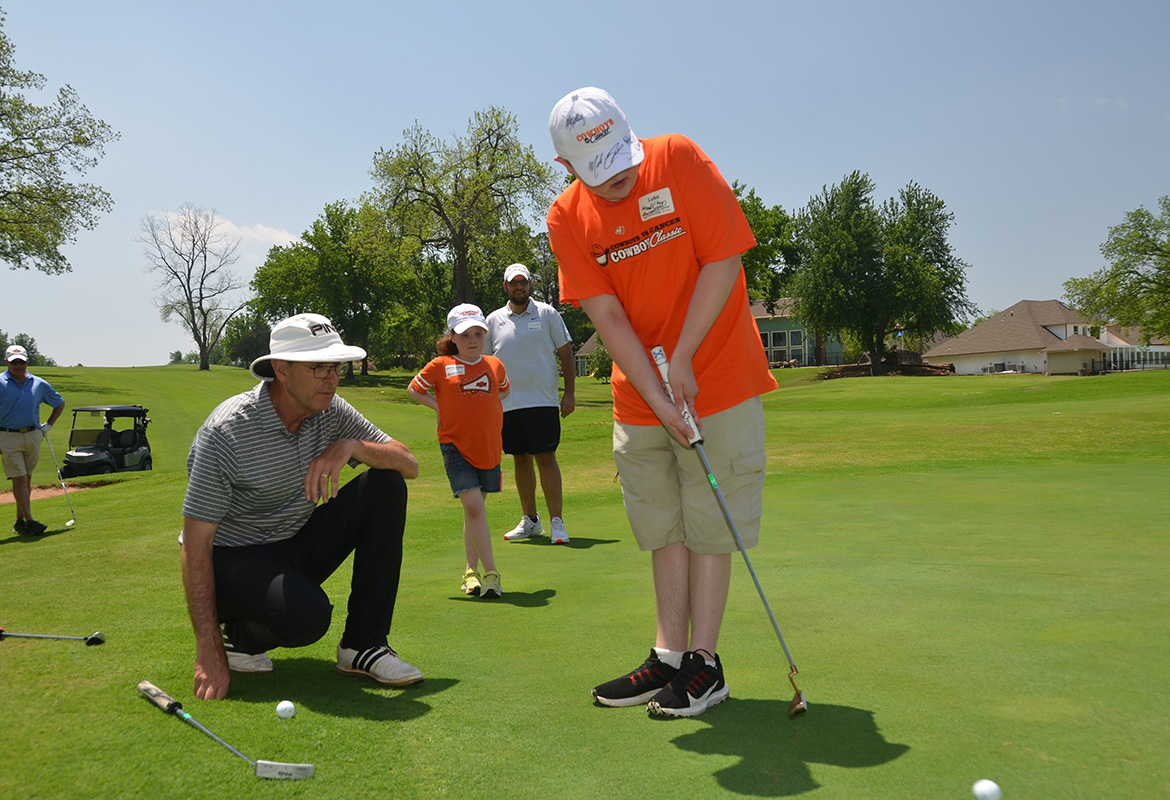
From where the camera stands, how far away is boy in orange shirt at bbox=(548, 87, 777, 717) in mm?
3156

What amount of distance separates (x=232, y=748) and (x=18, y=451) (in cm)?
1032

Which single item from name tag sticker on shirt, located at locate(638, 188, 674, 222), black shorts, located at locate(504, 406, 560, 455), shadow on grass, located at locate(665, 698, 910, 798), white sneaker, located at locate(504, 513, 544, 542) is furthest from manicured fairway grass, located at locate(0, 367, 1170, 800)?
name tag sticker on shirt, located at locate(638, 188, 674, 222)

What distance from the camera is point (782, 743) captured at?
260cm

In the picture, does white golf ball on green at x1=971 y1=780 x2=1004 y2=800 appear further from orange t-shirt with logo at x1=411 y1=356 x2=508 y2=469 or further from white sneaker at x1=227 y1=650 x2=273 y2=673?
orange t-shirt with logo at x1=411 y1=356 x2=508 y2=469

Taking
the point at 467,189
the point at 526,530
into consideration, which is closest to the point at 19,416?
the point at 526,530

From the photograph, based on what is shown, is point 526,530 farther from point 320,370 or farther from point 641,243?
point 641,243

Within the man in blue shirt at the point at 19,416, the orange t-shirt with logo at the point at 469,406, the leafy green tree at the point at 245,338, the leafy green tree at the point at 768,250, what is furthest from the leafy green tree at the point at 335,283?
the orange t-shirt with logo at the point at 469,406

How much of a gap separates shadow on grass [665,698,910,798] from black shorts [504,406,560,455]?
4.70 metres

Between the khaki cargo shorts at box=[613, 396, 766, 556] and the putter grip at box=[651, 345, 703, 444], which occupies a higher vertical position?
the putter grip at box=[651, 345, 703, 444]

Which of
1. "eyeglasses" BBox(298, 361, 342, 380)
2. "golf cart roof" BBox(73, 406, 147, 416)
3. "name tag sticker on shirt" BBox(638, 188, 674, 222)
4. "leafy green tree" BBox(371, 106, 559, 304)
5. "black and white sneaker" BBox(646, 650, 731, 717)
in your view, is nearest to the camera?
"black and white sneaker" BBox(646, 650, 731, 717)

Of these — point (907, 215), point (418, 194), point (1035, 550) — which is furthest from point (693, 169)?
point (907, 215)

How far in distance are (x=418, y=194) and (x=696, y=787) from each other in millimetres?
42021

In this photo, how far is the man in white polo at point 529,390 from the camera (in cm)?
760

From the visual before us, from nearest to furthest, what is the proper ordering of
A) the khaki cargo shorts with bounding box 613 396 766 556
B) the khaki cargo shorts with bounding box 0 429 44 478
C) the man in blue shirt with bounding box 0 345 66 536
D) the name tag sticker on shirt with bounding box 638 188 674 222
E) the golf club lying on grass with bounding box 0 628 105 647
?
the name tag sticker on shirt with bounding box 638 188 674 222, the khaki cargo shorts with bounding box 613 396 766 556, the golf club lying on grass with bounding box 0 628 105 647, the man in blue shirt with bounding box 0 345 66 536, the khaki cargo shorts with bounding box 0 429 44 478
